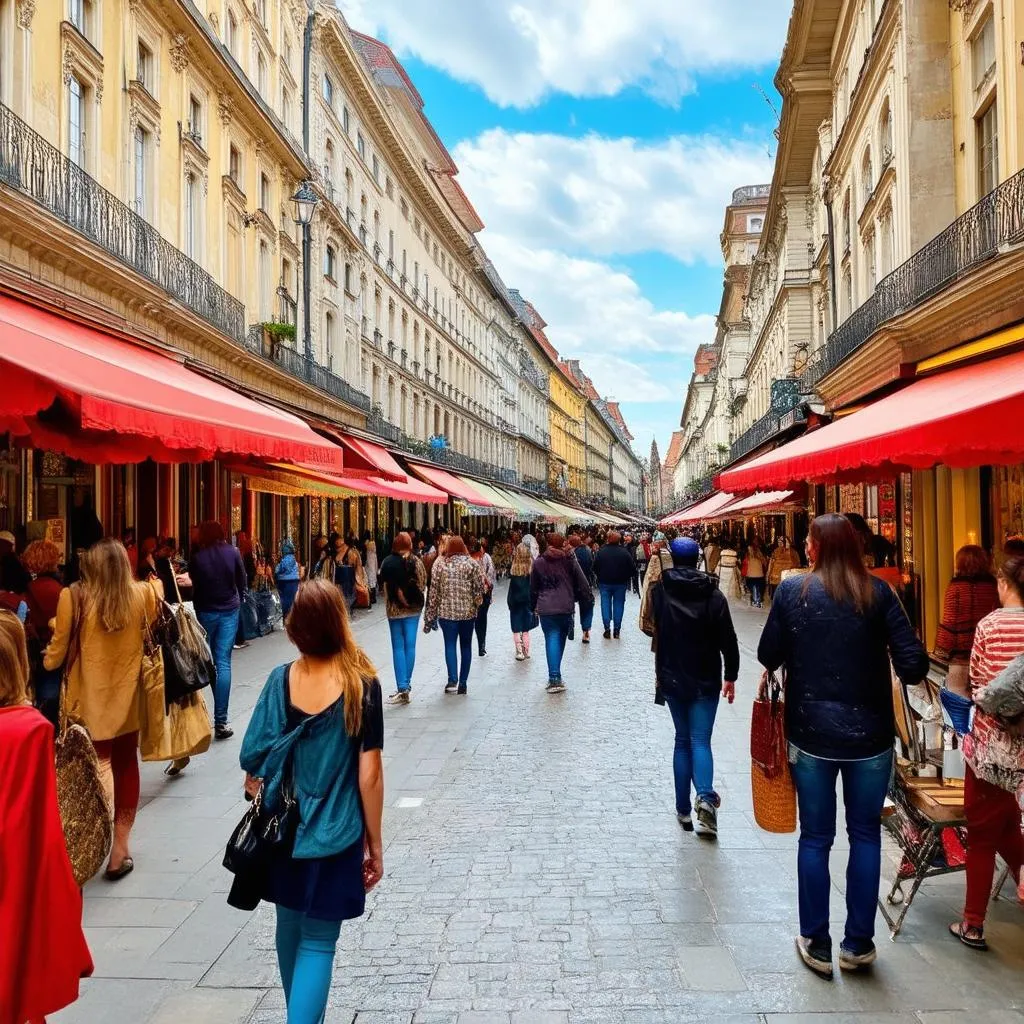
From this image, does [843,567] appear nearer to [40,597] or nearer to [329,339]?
[40,597]

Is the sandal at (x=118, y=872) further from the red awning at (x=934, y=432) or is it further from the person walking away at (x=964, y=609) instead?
the person walking away at (x=964, y=609)

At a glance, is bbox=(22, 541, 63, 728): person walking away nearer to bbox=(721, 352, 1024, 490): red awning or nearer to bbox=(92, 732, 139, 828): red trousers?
bbox=(92, 732, 139, 828): red trousers

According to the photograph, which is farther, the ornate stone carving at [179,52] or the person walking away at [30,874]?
the ornate stone carving at [179,52]

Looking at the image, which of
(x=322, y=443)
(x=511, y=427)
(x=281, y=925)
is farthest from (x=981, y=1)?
(x=511, y=427)

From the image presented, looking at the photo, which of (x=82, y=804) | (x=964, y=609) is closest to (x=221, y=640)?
(x=82, y=804)

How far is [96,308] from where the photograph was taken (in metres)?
12.1

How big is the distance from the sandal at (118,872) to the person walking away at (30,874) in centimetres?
246

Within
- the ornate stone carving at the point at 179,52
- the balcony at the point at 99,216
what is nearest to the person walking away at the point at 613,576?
the balcony at the point at 99,216

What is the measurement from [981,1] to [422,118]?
34532 millimetres

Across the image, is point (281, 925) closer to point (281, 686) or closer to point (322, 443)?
point (281, 686)

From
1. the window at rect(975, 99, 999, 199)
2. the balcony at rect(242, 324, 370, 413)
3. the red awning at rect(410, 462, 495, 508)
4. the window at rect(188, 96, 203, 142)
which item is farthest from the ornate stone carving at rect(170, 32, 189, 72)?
the window at rect(975, 99, 999, 199)

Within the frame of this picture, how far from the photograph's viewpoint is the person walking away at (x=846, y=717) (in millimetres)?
3797

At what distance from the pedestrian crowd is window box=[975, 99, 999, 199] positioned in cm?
817

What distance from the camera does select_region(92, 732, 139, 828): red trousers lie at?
199 inches
